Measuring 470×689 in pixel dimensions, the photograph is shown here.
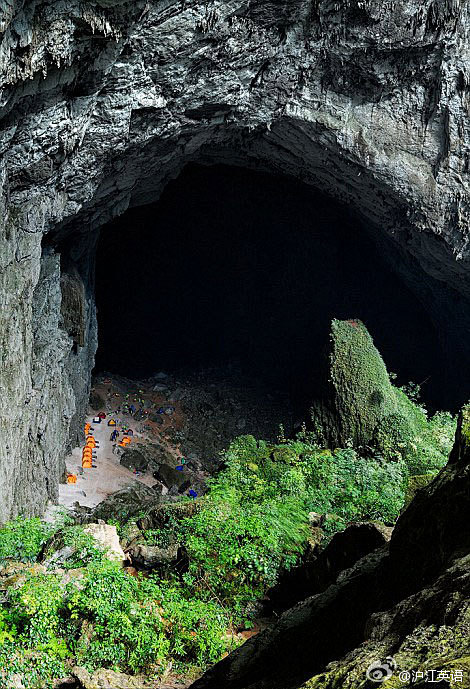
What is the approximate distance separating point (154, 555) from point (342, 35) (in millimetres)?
9576

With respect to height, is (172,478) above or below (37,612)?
above

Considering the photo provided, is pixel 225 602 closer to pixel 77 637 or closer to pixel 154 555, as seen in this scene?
pixel 154 555

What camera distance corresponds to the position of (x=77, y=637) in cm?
580

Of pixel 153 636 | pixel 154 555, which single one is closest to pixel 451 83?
pixel 154 555

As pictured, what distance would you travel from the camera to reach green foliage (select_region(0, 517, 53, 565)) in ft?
24.4

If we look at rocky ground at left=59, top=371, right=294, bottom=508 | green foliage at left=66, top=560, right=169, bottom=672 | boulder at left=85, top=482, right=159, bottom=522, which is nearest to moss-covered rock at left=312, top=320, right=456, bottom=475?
rocky ground at left=59, top=371, right=294, bottom=508

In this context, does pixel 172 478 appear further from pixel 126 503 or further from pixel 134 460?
pixel 126 503

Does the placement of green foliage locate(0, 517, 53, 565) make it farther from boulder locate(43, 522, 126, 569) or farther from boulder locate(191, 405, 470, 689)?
boulder locate(191, 405, 470, 689)

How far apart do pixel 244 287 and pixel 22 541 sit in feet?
54.0

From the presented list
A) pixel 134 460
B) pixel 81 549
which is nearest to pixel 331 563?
pixel 81 549

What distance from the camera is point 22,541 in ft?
24.9

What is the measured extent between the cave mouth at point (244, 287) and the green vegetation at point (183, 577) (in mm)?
8338

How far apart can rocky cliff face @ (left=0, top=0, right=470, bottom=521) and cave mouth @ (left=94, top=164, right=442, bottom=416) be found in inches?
172

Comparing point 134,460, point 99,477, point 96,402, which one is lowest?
point 99,477
